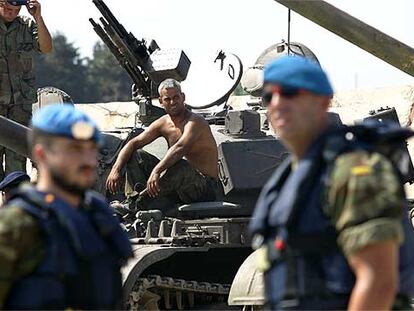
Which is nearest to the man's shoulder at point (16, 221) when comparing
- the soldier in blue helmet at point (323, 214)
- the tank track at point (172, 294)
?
the soldier in blue helmet at point (323, 214)

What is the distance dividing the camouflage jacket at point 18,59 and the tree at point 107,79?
46686mm

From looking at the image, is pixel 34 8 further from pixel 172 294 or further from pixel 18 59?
pixel 172 294

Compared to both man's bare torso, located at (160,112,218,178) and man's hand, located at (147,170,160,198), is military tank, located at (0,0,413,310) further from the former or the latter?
man's bare torso, located at (160,112,218,178)

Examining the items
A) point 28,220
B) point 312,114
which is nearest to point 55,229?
point 28,220

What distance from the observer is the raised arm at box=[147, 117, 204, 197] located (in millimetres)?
11445

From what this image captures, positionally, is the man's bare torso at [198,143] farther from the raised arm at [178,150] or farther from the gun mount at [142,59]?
the gun mount at [142,59]

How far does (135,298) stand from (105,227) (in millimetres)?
5310

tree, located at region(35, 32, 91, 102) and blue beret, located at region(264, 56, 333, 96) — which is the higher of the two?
tree, located at region(35, 32, 91, 102)

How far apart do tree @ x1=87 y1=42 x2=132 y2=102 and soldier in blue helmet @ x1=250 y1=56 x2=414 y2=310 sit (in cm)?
5465

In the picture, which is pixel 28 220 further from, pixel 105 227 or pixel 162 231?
pixel 162 231

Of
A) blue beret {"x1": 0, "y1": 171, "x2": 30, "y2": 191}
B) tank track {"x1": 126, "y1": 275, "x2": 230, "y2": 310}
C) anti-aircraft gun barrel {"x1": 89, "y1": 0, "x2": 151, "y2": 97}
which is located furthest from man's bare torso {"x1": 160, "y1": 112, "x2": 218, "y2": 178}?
blue beret {"x1": 0, "y1": 171, "x2": 30, "y2": 191}

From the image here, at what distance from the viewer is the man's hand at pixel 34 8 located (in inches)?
474

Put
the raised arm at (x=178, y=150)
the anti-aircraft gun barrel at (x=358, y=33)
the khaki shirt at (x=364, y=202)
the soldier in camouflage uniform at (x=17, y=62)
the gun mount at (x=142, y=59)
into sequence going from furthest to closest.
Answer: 1. the gun mount at (x=142, y=59)
2. the soldier in camouflage uniform at (x=17, y=62)
3. the raised arm at (x=178, y=150)
4. the anti-aircraft gun barrel at (x=358, y=33)
5. the khaki shirt at (x=364, y=202)

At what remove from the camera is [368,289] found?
4691 millimetres
